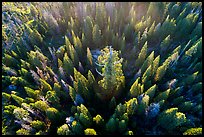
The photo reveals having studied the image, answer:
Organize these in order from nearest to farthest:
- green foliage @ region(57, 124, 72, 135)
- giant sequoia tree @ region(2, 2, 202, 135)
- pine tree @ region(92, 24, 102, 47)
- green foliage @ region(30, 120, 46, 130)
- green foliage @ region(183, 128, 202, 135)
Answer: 1. green foliage @ region(57, 124, 72, 135)
2. green foliage @ region(183, 128, 202, 135)
3. giant sequoia tree @ region(2, 2, 202, 135)
4. green foliage @ region(30, 120, 46, 130)
5. pine tree @ region(92, 24, 102, 47)

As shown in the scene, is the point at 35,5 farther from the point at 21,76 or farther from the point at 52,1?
the point at 21,76

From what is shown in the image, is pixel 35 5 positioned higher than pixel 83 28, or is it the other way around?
pixel 35 5

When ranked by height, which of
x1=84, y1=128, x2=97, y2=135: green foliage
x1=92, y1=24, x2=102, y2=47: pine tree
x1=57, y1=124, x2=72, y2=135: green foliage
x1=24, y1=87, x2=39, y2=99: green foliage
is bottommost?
x1=84, y1=128, x2=97, y2=135: green foliage

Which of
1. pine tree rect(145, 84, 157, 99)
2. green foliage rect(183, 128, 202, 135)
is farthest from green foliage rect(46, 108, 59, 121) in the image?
green foliage rect(183, 128, 202, 135)

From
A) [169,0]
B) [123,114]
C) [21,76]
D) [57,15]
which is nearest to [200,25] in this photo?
[169,0]

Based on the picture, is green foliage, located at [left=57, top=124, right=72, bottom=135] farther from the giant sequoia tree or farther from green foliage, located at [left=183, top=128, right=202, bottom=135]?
green foliage, located at [left=183, top=128, right=202, bottom=135]

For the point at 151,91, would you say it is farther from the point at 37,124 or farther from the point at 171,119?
the point at 37,124

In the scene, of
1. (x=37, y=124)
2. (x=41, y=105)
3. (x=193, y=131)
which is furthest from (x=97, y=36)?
(x=193, y=131)

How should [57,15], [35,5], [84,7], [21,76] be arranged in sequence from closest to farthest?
1. [21,76]
2. [84,7]
3. [57,15]
4. [35,5]

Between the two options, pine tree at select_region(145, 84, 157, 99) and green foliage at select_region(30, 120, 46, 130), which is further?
green foliage at select_region(30, 120, 46, 130)
